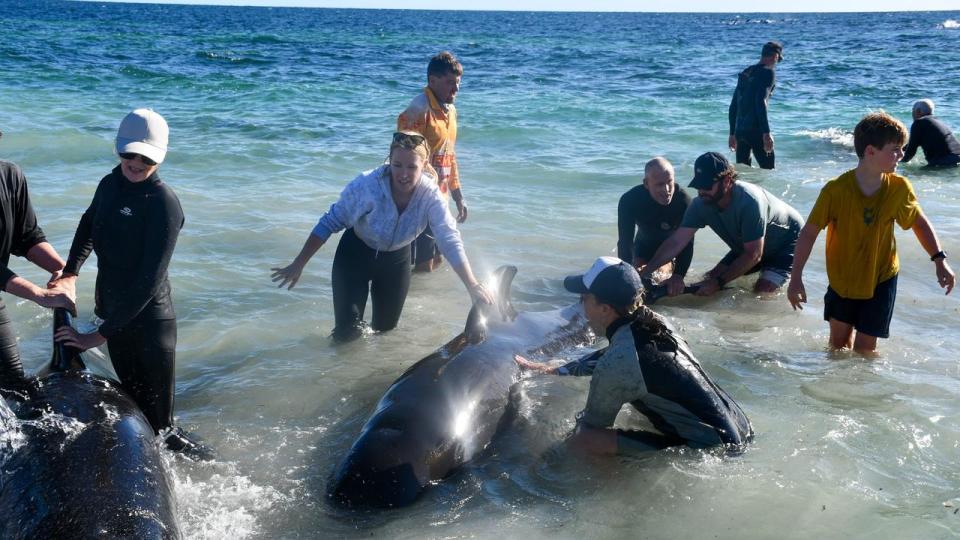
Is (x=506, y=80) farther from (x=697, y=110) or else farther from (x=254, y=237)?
(x=254, y=237)

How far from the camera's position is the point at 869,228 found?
6102 millimetres

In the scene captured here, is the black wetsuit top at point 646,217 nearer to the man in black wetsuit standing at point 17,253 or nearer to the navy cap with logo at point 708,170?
the navy cap with logo at point 708,170

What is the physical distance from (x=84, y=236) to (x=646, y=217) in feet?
16.8

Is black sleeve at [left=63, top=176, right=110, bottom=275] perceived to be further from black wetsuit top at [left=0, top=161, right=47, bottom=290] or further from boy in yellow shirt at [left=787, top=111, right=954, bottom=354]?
boy in yellow shirt at [left=787, top=111, right=954, bottom=354]

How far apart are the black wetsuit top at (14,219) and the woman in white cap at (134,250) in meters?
0.35

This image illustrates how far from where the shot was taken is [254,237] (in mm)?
10484

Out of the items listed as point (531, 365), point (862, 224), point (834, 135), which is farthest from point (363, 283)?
point (834, 135)

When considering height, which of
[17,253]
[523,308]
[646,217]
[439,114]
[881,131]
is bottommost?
[523,308]

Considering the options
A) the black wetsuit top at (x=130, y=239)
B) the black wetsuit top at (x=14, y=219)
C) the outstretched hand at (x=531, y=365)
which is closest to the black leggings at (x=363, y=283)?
the outstretched hand at (x=531, y=365)

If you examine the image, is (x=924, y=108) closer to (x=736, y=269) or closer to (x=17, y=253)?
(x=736, y=269)

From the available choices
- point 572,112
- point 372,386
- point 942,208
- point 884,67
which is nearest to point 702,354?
point 372,386

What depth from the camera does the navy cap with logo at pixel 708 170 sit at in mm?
7516

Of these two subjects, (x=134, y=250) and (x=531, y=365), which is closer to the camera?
(x=134, y=250)

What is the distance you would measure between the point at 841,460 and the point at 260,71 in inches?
1171
